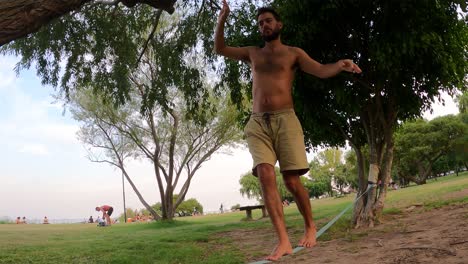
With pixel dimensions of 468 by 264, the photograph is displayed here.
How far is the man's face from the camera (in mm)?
3654

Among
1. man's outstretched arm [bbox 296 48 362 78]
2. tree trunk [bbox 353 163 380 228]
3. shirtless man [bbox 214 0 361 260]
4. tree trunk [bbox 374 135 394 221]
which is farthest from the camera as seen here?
tree trunk [bbox 374 135 394 221]

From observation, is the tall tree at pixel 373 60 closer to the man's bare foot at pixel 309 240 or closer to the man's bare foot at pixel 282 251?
the man's bare foot at pixel 309 240

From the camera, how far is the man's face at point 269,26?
3654 millimetres

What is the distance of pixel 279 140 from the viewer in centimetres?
378

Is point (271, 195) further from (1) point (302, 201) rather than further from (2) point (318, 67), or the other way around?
(2) point (318, 67)

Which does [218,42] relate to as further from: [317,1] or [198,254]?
[198,254]

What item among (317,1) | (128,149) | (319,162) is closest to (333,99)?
(317,1)

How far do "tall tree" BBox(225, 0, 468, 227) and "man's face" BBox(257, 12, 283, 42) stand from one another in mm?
4818

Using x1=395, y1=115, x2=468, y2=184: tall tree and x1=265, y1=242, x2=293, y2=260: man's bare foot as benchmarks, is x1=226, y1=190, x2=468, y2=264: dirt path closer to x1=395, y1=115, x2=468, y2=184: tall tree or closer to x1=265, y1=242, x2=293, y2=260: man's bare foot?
x1=265, y1=242, x2=293, y2=260: man's bare foot

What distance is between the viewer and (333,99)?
10.8 m

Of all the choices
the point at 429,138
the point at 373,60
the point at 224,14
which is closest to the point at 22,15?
the point at 224,14

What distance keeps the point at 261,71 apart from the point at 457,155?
45258 millimetres

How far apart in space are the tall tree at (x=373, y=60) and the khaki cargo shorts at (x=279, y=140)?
5.05m

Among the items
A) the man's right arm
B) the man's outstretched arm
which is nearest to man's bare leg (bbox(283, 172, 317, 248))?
the man's outstretched arm
